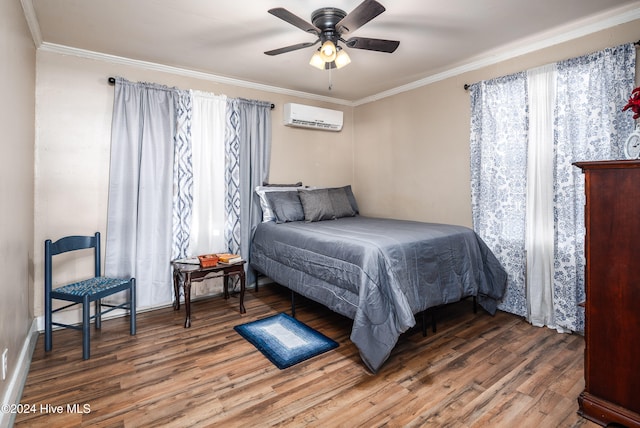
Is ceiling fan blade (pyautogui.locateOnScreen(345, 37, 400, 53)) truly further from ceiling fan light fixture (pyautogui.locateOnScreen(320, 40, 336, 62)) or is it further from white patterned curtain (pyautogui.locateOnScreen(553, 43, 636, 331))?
white patterned curtain (pyautogui.locateOnScreen(553, 43, 636, 331))

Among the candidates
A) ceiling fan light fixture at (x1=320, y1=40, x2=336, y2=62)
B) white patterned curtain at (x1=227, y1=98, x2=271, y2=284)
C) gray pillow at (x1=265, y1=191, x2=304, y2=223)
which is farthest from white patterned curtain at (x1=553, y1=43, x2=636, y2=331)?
white patterned curtain at (x1=227, y1=98, x2=271, y2=284)

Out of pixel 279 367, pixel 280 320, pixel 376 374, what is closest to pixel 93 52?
pixel 280 320

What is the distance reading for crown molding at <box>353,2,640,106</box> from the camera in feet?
8.06

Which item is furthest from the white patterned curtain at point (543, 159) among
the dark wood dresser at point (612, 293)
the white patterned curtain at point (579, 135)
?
the dark wood dresser at point (612, 293)

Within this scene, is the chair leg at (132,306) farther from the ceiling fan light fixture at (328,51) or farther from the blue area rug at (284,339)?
the ceiling fan light fixture at (328,51)

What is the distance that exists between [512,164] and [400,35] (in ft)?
5.10

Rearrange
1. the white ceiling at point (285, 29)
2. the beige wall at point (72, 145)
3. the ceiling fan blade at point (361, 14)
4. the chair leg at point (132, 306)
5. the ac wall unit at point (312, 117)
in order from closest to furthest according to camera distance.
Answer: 1. the ceiling fan blade at point (361, 14)
2. the white ceiling at point (285, 29)
3. the chair leg at point (132, 306)
4. the beige wall at point (72, 145)
5. the ac wall unit at point (312, 117)

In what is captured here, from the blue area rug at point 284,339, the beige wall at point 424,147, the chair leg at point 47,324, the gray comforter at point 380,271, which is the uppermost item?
the beige wall at point 424,147

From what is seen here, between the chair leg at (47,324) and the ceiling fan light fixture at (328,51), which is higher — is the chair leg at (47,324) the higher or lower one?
the lower one

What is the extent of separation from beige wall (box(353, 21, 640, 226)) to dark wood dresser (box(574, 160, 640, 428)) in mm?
1631

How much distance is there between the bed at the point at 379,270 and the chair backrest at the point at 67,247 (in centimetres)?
155

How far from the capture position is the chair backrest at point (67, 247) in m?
2.53

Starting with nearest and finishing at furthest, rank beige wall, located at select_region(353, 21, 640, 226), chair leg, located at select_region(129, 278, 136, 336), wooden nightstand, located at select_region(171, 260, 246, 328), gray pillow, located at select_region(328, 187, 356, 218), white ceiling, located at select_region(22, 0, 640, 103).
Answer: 1. white ceiling, located at select_region(22, 0, 640, 103)
2. chair leg, located at select_region(129, 278, 136, 336)
3. wooden nightstand, located at select_region(171, 260, 246, 328)
4. beige wall, located at select_region(353, 21, 640, 226)
5. gray pillow, located at select_region(328, 187, 356, 218)

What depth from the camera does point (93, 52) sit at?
120 inches
